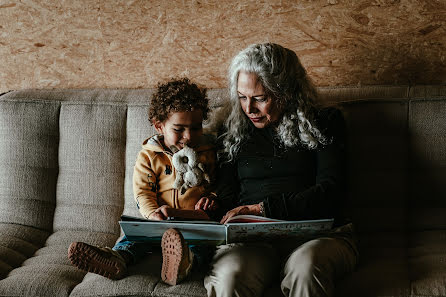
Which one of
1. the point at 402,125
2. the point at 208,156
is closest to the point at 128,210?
the point at 208,156

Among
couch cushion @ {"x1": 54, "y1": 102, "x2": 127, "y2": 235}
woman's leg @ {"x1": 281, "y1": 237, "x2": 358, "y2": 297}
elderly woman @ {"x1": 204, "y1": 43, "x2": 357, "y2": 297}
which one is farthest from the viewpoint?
couch cushion @ {"x1": 54, "y1": 102, "x2": 127, "y2": 235}

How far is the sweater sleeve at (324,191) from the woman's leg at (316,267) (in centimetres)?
14

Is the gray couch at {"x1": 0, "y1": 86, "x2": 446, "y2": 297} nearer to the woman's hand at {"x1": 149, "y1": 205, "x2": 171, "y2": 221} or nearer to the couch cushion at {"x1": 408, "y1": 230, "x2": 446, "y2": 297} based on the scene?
the couch cushion at {"x1": 408, "y1": 230, "x2": 446, "y2": 297}

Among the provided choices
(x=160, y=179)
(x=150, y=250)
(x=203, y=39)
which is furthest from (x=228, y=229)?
(x=203, y=39)

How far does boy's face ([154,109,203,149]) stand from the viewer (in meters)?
1.85

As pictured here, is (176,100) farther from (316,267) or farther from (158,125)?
(316,267)

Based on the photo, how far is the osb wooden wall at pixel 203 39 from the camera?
2.19 meters

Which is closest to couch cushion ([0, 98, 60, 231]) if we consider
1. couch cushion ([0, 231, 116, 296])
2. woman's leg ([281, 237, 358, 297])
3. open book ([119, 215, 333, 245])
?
couch cushion ([0, 231, 116, 296])

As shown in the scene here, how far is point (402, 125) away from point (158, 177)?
967 millimetres

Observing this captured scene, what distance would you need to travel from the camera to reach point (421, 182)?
197 centimetres

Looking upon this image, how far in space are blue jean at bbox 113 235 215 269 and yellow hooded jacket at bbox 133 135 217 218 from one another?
0.17 m

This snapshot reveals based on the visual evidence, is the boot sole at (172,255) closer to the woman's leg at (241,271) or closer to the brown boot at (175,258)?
the brown boot at (175,258)

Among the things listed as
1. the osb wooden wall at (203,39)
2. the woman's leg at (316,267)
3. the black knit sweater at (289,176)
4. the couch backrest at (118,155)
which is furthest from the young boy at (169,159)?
the osb wooden wall at (203,39)

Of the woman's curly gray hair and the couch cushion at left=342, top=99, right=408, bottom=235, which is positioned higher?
the woman's curly gray hair
